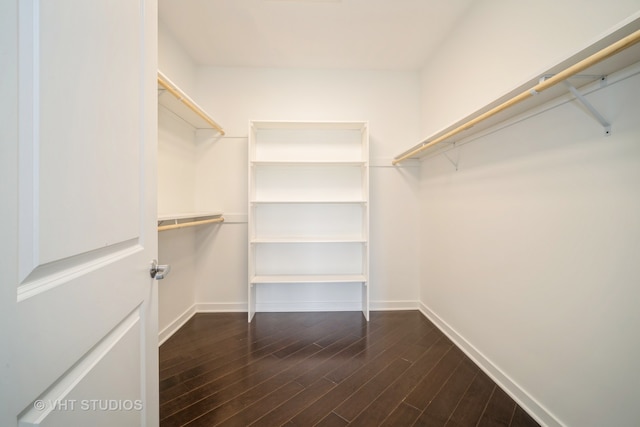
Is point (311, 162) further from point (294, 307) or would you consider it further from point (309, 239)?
point (294, 307)

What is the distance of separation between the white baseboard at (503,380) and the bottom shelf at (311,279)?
874mm

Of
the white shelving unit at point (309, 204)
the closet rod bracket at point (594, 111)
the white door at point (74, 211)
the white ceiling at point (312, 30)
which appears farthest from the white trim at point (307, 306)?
the white ceiling at point (312, 30)

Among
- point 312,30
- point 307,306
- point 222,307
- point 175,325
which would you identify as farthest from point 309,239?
point 312,30

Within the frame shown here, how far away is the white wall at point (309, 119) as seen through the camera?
8.55 feet

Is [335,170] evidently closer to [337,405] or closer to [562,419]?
[337,405]

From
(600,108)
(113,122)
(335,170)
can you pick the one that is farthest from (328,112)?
(113,122)

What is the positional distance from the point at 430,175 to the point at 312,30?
178cm

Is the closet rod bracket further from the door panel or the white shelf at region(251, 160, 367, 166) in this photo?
the door panel

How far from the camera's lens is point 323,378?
63.1 inches

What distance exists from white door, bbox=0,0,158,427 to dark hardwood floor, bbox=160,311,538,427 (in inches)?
30.1

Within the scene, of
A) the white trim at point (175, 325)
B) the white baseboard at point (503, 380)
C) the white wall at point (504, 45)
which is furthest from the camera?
the white trim at point (175, 325)

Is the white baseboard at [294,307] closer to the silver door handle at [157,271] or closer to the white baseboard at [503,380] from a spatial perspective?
the white baseboard at [503,380]

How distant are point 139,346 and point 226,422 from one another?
849 millimetres

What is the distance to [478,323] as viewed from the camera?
1759 millimetres
